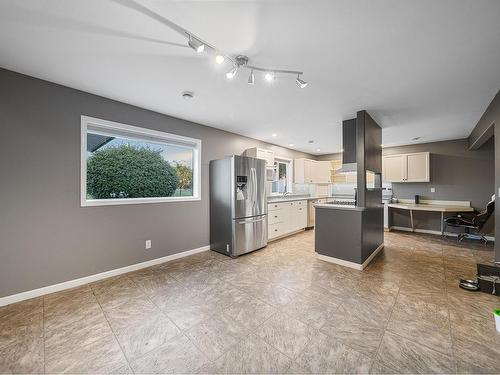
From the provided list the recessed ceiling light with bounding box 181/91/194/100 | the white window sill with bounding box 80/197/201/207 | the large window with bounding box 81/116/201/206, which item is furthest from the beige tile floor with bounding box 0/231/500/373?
the recessed ceiling light with bounding box 181/91/194/100

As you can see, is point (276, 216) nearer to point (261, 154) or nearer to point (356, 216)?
point (261, 154)

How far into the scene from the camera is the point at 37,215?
7.93ft

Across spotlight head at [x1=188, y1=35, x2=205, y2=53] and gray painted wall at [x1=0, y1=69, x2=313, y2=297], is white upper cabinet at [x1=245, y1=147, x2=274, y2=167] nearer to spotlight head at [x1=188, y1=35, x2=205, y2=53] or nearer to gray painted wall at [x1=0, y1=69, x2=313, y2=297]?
gray painted wall at [x1=0, y1=69, x2=313, y2=297]

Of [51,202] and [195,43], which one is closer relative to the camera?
[195,43]

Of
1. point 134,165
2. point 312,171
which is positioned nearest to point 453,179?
point 312,171

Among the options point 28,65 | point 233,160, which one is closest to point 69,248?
point 28,65

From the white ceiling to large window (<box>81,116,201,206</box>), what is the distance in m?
0.53

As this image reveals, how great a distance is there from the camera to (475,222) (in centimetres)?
450

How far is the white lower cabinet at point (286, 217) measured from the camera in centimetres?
473

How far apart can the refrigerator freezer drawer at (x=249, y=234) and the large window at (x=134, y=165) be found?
101 cm

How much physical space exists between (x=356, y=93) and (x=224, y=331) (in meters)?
3.10

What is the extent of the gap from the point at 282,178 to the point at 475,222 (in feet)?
14.5

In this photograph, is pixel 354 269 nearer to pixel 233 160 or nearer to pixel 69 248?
pixel 233 160

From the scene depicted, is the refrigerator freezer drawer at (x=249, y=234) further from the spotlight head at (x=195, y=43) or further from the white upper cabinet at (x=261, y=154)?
the spotlight head at (x=195, y=43)
